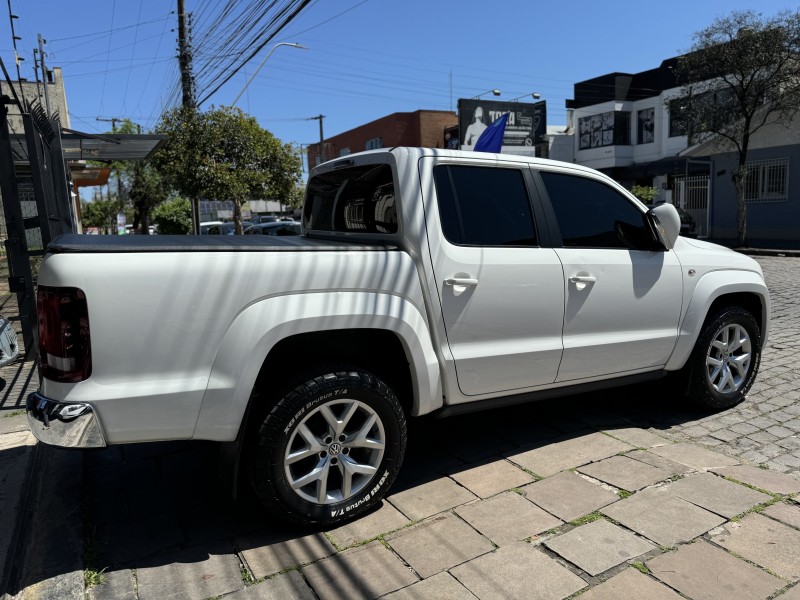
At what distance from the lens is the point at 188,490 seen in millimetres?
3701

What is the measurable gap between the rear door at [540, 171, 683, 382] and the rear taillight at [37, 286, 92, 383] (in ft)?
8.65

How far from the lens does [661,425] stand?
464 centimetres

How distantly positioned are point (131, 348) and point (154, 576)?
107 centimetres

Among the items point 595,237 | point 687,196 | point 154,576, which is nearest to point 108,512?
point 154,576

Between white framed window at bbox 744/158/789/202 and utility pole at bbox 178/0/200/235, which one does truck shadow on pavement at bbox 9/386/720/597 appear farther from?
white framed window at bbox 744/158/789/202

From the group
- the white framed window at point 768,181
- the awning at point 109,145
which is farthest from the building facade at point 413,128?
the awning at point 109,145

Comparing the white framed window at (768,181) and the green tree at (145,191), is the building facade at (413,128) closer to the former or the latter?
the green tree at (145,191)

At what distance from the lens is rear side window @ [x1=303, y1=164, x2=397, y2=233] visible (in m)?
3.67

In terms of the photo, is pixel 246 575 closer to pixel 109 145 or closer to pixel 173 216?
pixel 109 145

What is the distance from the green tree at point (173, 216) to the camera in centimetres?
3369

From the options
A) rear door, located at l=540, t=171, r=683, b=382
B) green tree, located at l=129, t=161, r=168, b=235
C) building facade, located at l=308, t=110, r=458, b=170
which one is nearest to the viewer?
rear door, located at l=540, t=171, r=683, b=382

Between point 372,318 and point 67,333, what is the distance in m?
1.37

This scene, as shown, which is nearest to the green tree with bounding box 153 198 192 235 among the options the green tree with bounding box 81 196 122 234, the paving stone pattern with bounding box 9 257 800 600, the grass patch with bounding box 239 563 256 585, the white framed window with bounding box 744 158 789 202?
the green tree with bounding box 81 196 122 234

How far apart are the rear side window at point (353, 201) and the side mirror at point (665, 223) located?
1.89 m
